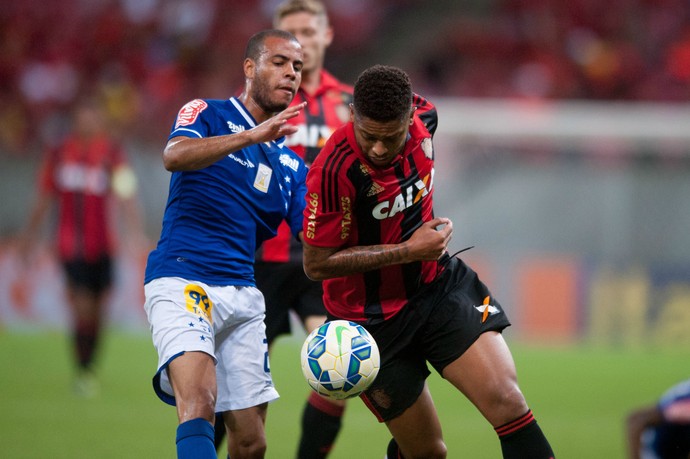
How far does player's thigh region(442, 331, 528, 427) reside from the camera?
4.73 meters

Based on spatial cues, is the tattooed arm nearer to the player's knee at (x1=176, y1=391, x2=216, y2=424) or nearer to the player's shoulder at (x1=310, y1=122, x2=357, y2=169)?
the player's shoulder at (x1=310, y1=122, x2=357, y2=169)

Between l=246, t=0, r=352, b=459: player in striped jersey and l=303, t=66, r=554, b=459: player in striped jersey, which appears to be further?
l=246, t=0, r=352, b=459: player in striped jersey

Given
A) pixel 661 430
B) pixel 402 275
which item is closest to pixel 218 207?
pixel 402 275

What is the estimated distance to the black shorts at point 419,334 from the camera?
195 inches

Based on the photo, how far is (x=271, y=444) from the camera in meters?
7.62

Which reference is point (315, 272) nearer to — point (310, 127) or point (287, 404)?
point (310, 127)

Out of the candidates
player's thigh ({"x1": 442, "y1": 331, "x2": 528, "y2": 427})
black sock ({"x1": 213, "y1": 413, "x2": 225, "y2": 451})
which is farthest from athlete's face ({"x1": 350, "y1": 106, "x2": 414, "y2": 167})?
black sock ({"x1": 213, "y1": 413, "x2": 225, "y2": 451})

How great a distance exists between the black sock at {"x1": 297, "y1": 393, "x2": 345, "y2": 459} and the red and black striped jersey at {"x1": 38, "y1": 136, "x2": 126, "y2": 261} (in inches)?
196

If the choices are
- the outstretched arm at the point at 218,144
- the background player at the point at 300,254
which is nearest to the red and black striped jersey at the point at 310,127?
the background player at the point at 300,254

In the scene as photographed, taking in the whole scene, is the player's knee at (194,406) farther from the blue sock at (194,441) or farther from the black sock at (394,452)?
the black sock at (394,452)

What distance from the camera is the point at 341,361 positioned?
4742 mm

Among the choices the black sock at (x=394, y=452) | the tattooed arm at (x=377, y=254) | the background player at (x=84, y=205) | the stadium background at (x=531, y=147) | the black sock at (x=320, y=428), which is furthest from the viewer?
the stadium background at (x=531, y=147)

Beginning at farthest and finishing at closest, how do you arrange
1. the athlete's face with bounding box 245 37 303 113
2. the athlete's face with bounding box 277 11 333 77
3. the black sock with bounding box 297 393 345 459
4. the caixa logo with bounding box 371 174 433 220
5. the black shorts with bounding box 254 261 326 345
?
the athlete's face with bounding box 277 11 333 77, the black shorts with bounding box 254 261 326 345, the black sock with bounding box 297 393 345 459, the athlete's face with bounding box 245 37 303 113, the caixa logo with bounding box 371 174 433 220

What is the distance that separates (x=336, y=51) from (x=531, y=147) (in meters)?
5.95
